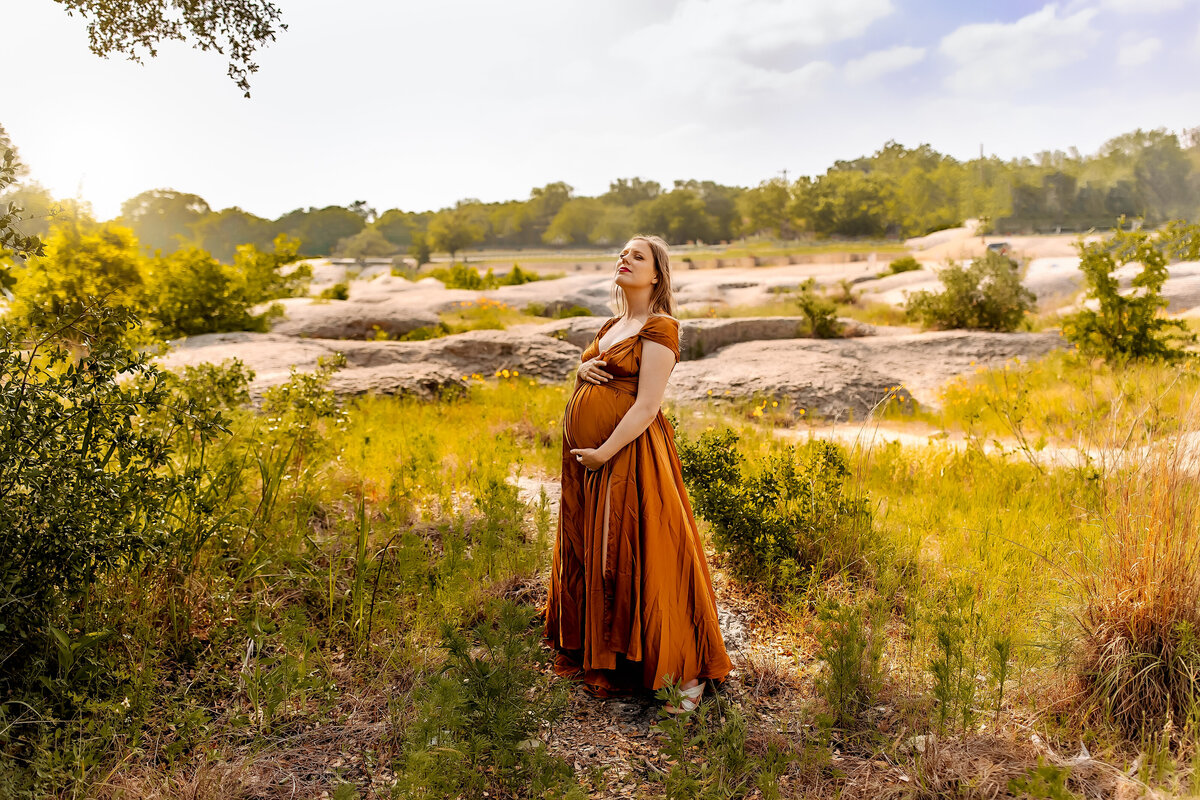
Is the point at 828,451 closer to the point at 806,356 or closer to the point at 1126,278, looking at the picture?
the point at 806,356

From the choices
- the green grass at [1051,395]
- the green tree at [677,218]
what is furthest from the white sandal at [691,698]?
the green tree at [677,218]

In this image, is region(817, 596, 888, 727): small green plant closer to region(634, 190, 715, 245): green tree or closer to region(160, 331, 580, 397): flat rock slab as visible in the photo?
region(160, 331, 580, 397): flat rock slab

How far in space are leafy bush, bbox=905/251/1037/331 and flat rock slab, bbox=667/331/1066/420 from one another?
157 centimetres

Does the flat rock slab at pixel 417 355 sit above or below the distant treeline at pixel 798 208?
below

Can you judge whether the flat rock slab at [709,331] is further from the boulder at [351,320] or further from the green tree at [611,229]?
the green tree at [611,229]

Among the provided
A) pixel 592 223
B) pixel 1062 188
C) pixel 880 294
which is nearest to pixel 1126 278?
pixel 880 294

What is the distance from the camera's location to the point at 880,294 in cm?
2047

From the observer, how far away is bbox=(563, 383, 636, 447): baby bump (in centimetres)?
305

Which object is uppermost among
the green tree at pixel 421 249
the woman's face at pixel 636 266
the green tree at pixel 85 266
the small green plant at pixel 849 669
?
the green tree at pixel 421 249

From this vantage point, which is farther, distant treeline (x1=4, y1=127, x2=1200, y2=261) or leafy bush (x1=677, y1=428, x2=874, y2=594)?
distant treeline (x1=4, y1=127, x2=1200, y2=261)

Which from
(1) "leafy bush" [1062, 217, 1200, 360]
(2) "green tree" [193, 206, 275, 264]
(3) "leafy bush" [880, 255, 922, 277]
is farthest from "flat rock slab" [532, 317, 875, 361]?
(2) "green tree" [193, 206, 275, 264]

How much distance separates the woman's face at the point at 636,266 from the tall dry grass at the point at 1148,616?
6.82ft

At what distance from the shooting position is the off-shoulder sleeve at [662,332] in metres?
3.01

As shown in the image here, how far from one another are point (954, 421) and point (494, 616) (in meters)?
6.79
